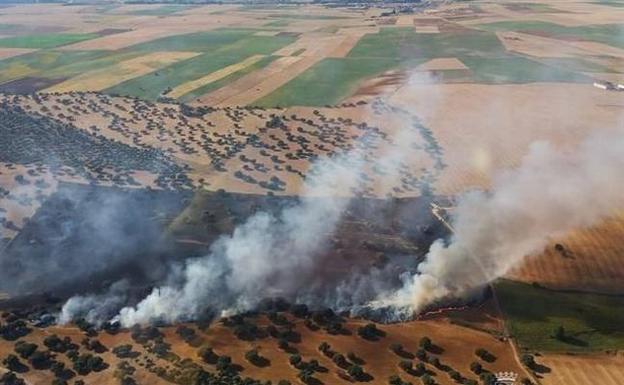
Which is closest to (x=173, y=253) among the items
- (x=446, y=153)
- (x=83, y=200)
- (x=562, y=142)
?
(x=83, y=200)

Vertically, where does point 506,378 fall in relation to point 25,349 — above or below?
below

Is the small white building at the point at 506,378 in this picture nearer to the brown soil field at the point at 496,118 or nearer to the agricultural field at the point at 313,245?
the agricultural field at the point at 313,245

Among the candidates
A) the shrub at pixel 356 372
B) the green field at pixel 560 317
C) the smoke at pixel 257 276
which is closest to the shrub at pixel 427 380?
the shrub at pixel 356 372

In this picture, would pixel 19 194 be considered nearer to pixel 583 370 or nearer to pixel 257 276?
pixel 257 276

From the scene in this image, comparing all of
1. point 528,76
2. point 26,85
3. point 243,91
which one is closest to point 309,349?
point 243,91

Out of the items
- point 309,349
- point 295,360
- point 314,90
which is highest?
point 314,90

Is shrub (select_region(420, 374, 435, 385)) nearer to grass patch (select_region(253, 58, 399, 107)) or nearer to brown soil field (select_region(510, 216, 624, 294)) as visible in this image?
brown soil field (select_region(510, 216, 624, 294))

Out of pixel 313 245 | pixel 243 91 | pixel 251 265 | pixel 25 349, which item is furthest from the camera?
pixel 243 91
